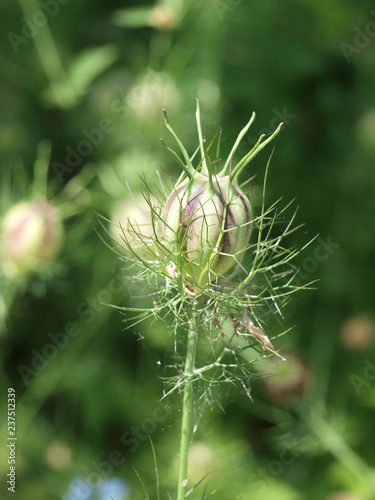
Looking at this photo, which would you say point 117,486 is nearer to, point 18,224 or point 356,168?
point 18,224

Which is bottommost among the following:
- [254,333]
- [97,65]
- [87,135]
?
[254,333]

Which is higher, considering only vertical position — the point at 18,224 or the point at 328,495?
the point at 18,224

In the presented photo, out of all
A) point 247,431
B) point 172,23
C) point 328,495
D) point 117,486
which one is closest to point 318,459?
point 328,495

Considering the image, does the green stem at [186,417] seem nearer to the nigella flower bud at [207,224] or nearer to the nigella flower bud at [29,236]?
the nigella flower bud at [207,224]

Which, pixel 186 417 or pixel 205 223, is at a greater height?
pixel 205 223

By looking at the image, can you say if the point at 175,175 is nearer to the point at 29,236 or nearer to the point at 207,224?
the point at 29,236

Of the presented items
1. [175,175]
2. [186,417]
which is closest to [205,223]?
[186,417]

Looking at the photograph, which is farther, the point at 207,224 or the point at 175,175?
the point at 175,175
